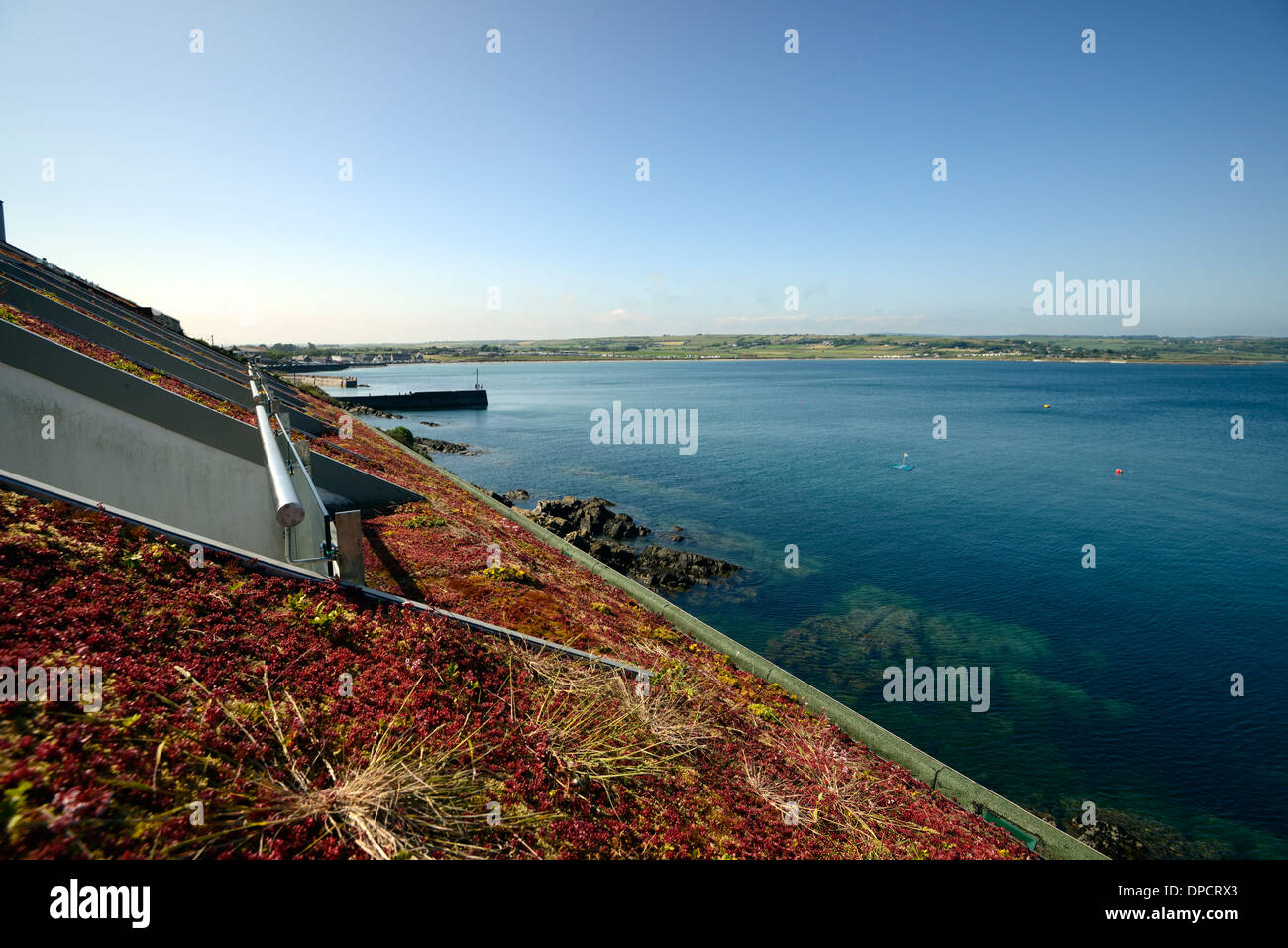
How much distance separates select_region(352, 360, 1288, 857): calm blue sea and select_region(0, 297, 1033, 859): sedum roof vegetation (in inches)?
400

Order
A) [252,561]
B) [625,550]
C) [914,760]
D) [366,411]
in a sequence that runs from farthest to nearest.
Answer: [366,411] → [625,550] → [914,760] → [252,561]

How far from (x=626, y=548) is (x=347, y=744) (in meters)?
25.9

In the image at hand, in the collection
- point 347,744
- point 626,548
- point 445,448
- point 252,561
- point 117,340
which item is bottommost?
point 626,548

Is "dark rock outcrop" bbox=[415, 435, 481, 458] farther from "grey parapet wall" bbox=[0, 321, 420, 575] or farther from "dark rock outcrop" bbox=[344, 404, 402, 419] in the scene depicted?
"grey parapet wall" bbox=[0, 321, 420, 575]

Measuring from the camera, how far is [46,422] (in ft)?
36.0

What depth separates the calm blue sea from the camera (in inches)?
672

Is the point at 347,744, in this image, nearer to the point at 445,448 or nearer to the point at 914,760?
the point at 914,760

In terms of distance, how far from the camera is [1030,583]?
92.4ft

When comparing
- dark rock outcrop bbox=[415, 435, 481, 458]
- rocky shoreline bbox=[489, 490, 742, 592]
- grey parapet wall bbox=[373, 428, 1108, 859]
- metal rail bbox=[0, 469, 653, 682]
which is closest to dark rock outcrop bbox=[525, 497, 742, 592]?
rocky shoreline bbox=[489, 490, 742, 592]

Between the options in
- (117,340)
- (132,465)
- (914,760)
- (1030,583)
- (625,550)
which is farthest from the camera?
(625,550)

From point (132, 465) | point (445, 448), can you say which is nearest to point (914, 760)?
point (132, 465)
